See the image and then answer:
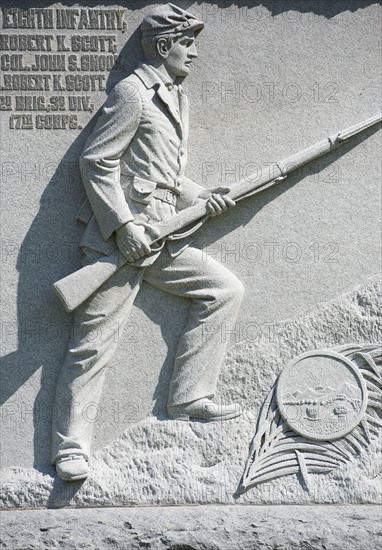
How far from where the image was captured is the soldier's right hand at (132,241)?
726 centimetres

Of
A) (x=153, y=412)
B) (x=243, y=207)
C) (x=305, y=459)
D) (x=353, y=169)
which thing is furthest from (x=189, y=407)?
(x=353, y=169)

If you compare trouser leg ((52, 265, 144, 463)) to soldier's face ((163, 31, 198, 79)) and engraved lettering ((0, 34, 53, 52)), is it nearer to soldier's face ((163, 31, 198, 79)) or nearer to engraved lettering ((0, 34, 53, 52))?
soldier's face ((163, 31, 198, 79))

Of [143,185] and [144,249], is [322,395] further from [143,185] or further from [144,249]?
[143,185]

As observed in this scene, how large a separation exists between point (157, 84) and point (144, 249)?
0.97 m

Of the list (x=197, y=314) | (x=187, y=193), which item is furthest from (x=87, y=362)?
(x=187, y=193)

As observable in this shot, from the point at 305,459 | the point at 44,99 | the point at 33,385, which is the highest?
the point at 44,99

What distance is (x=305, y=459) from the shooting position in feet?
24.2

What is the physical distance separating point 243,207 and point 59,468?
1864 mm

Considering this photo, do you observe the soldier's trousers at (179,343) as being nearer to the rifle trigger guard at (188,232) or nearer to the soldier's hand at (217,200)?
the rifle trigger guard at (188,232)

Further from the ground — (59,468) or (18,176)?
(18,176)

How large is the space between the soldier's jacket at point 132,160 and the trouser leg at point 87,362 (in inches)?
9.9

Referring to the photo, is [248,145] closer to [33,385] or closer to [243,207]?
[243,207]

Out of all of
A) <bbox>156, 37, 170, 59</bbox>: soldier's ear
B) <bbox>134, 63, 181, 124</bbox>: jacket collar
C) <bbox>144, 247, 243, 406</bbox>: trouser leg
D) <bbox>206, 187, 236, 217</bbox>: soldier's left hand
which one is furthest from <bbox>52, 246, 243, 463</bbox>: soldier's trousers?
<bbox>156, 37, 170, 59</bbox>: soldier's ear

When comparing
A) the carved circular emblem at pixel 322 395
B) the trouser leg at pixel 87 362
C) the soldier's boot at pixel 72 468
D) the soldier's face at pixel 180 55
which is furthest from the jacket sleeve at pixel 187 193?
the soldier's boot at pixel 72 468
